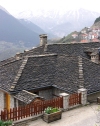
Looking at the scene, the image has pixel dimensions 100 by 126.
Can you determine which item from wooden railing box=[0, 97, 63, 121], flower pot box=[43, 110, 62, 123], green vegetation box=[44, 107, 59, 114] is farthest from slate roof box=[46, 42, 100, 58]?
flower pot box=[43, 110, 62, 123]

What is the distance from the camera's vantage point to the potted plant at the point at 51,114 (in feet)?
48.6

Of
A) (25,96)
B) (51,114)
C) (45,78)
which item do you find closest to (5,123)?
(51,114)

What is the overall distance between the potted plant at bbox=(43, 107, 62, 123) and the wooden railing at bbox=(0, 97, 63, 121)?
45 centimetres

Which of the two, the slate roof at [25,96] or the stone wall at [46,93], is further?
the stone wall at [46,93]

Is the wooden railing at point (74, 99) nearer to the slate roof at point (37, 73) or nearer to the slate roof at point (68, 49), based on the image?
the slate roof at point (37, 73)

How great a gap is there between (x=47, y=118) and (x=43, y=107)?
35.8 inches

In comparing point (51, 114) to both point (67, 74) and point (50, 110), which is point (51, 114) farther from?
point (67, 74)

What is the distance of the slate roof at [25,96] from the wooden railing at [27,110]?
34.7 inches

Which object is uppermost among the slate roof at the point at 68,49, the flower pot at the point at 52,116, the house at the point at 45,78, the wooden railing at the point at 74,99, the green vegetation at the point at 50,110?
the slate roof at the point at 68,49

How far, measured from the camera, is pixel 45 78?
20094mm

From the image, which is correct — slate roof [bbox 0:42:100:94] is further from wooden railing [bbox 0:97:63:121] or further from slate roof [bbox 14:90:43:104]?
wooden railing [bbox 0:97:63:121]

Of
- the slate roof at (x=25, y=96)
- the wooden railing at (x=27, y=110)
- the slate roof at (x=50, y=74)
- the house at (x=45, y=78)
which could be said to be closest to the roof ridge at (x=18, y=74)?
the house at (x=45, y=78)

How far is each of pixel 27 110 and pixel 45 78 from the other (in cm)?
556

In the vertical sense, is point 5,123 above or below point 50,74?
below
